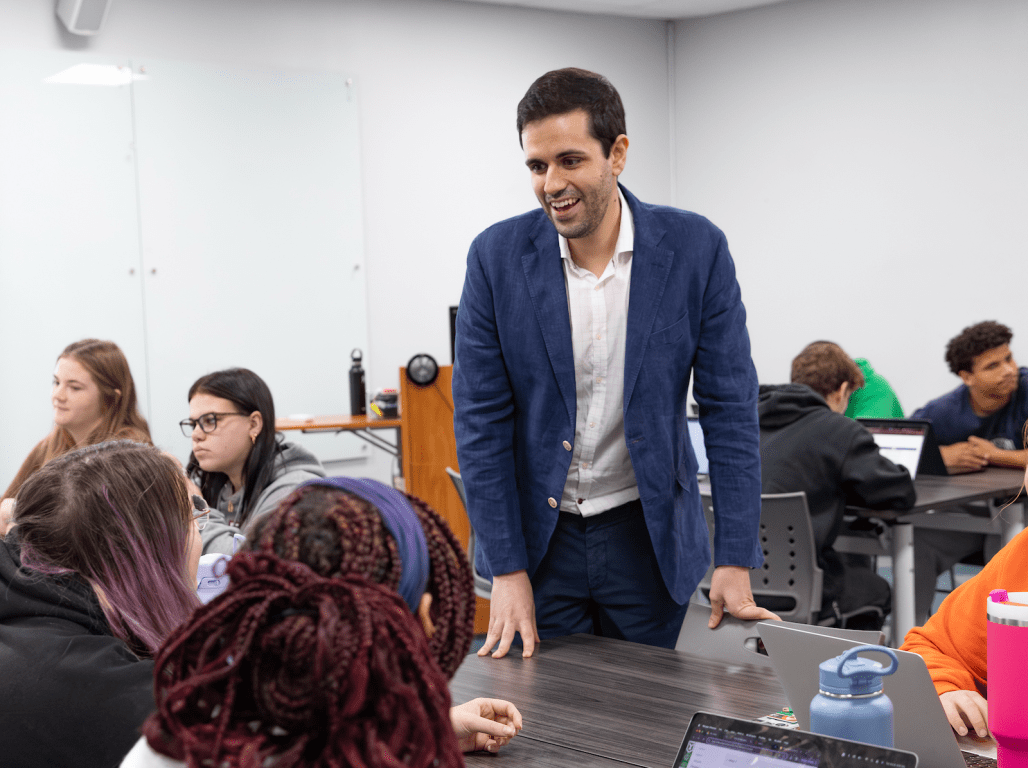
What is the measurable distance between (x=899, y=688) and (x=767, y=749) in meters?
0.18

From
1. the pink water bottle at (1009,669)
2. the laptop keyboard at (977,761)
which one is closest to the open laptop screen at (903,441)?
the laptop keyboard at (977,761)

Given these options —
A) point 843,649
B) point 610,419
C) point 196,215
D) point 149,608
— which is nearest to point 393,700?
point 843,649

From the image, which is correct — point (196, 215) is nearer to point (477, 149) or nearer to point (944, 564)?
point (477, 149)

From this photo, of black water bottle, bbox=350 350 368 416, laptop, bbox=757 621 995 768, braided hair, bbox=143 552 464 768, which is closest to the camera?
braided hair, bbox=143 552 464 768

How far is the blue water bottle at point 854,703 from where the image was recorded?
959mm

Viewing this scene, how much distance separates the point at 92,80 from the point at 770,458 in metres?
3.66

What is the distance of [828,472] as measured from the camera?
323cm

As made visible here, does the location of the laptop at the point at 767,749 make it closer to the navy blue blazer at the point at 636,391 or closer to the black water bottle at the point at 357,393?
the navy blue blazer at the point at 636,391

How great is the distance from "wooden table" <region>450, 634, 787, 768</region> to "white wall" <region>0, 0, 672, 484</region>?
4065 mm

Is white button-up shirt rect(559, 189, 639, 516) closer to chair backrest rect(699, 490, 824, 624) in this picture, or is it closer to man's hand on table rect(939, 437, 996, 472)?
chair backrest rect(699, 490, 824, 624)

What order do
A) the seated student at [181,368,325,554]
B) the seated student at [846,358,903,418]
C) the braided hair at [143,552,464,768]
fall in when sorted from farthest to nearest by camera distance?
the seated student at [846,358,903,418] < the seated student at [181,368,325,554] < the braided hair at [143,552,464,768]

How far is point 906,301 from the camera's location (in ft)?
19.6

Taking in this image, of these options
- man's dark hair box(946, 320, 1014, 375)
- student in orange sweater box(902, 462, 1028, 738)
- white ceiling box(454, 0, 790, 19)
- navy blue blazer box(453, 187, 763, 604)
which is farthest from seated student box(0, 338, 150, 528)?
white ceiling box(454, 0, 790, 19)

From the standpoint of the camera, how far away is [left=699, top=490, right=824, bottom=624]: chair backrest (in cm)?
306
